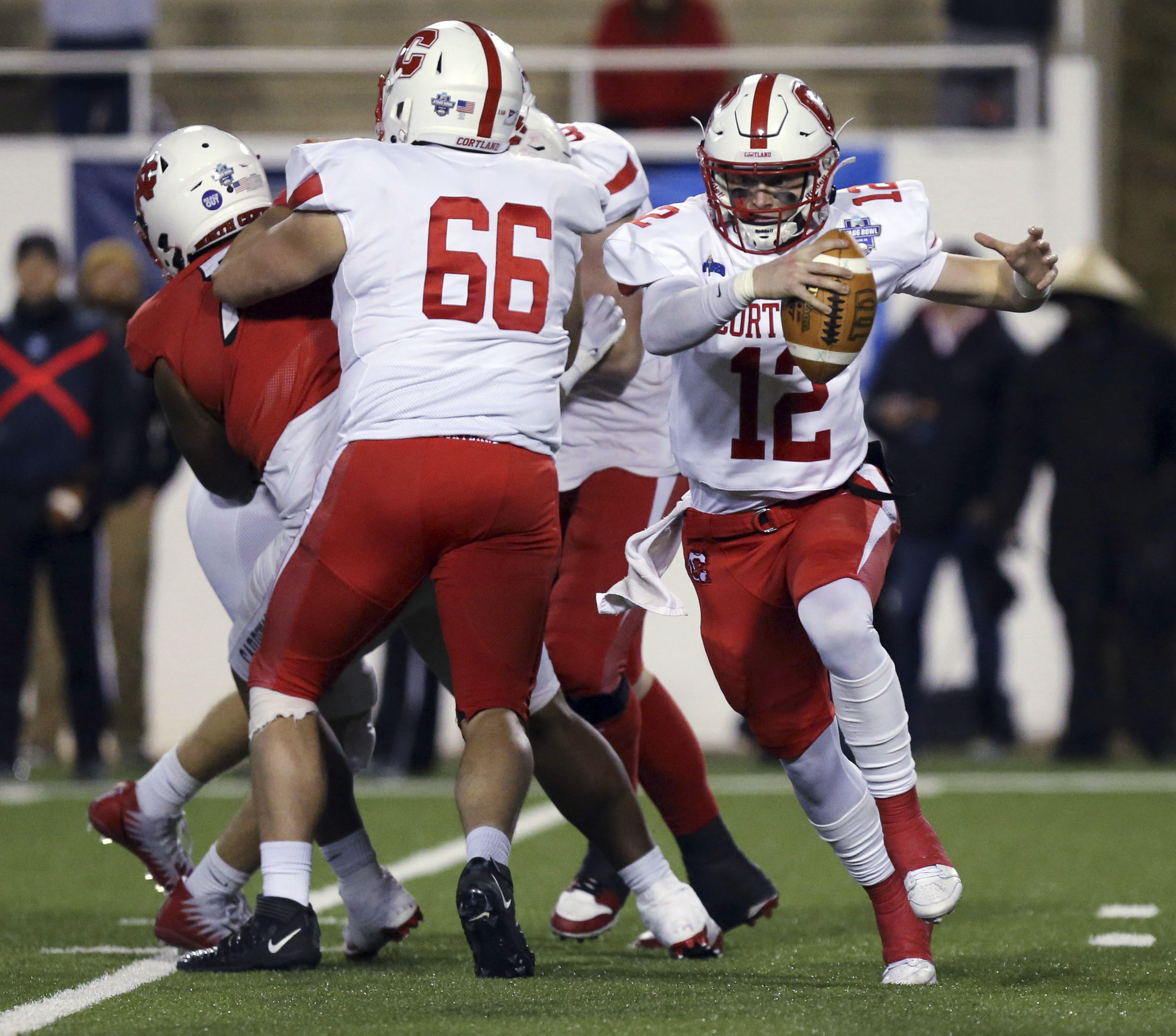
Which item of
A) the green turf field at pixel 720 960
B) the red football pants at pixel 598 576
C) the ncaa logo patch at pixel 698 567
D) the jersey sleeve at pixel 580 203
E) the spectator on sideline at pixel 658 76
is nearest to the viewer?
the green turf field at pixel 720 960

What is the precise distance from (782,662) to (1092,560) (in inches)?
176

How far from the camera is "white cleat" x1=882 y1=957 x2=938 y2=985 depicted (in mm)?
3406

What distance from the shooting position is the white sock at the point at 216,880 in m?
3.87

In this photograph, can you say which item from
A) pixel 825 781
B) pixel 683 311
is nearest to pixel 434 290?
pixel 683 311

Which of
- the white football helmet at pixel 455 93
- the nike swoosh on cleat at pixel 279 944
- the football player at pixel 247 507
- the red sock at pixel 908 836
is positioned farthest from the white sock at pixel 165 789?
the red sock at pixel 908 836

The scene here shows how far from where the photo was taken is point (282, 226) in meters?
3.52

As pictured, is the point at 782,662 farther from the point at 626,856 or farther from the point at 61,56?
the point at 61,56

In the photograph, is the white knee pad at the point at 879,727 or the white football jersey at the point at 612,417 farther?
the white football jersey at the point at 612,417

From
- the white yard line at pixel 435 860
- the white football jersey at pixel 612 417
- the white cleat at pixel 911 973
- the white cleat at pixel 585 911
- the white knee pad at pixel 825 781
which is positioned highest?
the white football jersey at pixel 612 417

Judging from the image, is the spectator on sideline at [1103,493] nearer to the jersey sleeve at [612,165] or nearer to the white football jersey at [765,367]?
the jersey sleeve at [612,165]

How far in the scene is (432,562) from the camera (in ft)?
11.5

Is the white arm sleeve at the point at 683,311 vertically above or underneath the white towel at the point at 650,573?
above

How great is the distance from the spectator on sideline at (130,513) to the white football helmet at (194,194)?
390cm

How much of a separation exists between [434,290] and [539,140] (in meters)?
0.76
